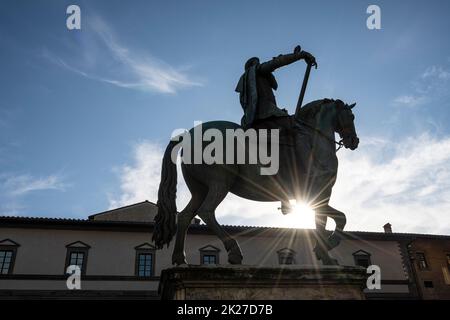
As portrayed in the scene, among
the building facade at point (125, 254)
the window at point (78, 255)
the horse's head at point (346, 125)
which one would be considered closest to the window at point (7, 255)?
A: the building facade at point (125, 254)

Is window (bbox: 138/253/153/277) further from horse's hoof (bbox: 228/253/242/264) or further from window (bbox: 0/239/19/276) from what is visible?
horse's hoof (bbox: 228/253/242/264)

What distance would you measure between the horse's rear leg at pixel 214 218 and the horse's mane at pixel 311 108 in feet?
5.87

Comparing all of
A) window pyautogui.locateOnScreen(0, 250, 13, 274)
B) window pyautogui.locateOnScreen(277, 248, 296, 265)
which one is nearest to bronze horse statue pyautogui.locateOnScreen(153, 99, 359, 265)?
window pyautogui.locateOnScreen(0, 250, 13, 274)

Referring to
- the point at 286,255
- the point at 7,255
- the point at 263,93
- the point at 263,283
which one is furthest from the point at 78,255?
the point at 263,283

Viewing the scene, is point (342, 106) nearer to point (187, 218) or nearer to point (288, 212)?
point (288, 212)

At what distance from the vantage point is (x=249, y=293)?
4305mm

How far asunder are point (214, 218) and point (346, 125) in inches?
103

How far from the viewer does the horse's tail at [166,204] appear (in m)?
5.14

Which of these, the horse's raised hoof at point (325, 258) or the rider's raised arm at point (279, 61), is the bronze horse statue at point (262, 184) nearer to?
the horse's raised hoof at point (325, 258)

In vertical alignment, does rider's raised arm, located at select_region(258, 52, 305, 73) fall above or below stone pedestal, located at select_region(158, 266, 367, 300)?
above

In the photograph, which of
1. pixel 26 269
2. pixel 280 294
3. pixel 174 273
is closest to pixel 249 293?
pixel 280 294

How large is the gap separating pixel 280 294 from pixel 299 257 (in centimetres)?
2658

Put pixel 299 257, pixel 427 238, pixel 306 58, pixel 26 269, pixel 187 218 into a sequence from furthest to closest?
pixel 427 238 → pixel 299 257 → pixel 26 269 → pixel 306 58 → pixel 187 218

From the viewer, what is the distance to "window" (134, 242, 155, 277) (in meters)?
27.6
